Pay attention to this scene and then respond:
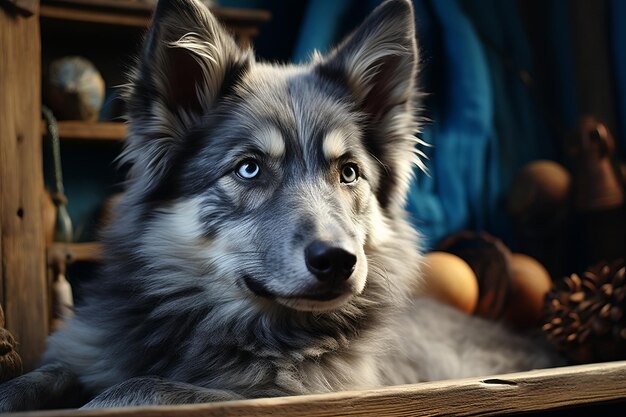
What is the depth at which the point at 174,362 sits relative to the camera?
5.45ft

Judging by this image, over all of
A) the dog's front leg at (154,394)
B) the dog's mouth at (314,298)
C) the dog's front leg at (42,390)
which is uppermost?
the dog's mouth at (314,298)

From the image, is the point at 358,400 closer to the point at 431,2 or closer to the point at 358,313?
the point at 358,313

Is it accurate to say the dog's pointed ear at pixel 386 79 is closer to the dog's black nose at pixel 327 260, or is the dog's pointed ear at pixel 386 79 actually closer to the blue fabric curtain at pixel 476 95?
the dog's black nose at pixel 327 260

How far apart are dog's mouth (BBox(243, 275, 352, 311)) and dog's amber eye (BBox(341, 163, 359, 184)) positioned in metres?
0.36

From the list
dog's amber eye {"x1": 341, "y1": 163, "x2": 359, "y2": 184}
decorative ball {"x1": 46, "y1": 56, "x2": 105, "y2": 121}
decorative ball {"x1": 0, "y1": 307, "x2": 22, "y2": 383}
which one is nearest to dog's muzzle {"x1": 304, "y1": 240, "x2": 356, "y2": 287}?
dog's amber eye {"x1": 341, "y1": 163, "x2": 359, "y2": 184}

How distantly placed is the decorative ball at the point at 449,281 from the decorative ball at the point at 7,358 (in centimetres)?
143

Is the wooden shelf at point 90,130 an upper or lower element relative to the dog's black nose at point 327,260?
upper

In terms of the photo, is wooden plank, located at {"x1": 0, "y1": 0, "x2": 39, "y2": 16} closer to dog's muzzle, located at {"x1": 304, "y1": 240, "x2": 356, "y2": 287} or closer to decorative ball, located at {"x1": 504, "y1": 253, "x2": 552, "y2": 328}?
dog's muzzle, located at {"x1": 304, "y1": 240, "x2": 356, "y2": 287}

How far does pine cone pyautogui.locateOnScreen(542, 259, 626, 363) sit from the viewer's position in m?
2.21

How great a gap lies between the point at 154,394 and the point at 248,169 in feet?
1.88

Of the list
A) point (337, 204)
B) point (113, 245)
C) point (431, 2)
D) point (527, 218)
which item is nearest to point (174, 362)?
point (113, 245)

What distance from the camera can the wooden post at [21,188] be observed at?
6.72 feet

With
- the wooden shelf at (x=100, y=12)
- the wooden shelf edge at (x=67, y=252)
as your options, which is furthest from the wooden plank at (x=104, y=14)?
the wooden shelf edge at (x=67, y=252)

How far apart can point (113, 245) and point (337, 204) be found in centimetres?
60
